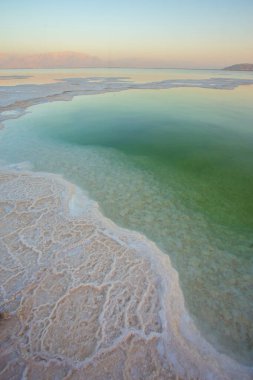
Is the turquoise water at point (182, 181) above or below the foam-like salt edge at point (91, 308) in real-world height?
below

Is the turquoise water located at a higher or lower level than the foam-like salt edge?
lower

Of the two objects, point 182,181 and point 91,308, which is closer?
point 91,308

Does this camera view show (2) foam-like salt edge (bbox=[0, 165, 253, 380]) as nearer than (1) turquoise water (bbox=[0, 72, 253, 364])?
Yes

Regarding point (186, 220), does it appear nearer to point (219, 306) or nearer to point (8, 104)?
point (219, 306)

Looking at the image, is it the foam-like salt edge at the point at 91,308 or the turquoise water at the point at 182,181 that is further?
the turquoise water at the point at 182,181

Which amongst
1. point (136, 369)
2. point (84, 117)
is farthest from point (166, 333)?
point (84, 117)
